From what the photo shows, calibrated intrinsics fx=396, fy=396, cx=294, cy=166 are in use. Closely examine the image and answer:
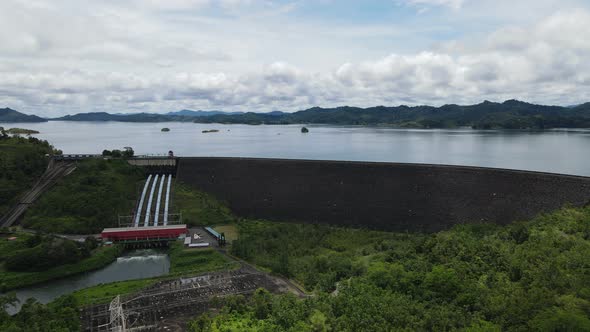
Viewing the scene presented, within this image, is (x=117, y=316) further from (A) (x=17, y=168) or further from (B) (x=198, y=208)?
(A) (x=17, y=168)

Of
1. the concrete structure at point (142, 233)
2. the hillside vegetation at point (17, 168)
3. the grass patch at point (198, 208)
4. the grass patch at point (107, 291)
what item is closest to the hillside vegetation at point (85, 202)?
the hillside vegetation at point (17, 168)

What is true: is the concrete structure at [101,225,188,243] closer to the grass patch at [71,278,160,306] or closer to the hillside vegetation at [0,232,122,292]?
the hillside vegetation at [0,232,122,292]

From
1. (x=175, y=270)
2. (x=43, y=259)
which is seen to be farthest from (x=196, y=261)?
(x=43, y=259)

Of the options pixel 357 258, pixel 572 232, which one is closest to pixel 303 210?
pixel 357 258

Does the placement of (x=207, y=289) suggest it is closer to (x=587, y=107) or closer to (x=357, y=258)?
(x=357, y=258)

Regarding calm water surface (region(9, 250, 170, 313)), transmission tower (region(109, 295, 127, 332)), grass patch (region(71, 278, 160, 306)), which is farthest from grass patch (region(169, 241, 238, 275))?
transmission tower (region(109, 295, 127, 332))

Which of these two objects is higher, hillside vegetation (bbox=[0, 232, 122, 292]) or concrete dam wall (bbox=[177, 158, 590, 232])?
concrete dam wall (bbox=[177, 158, 590, 232])

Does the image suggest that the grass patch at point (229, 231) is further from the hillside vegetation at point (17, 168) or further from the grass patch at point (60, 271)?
the hillside vegetation at point (17, 168)

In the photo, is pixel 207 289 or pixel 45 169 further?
pixel 45 169
